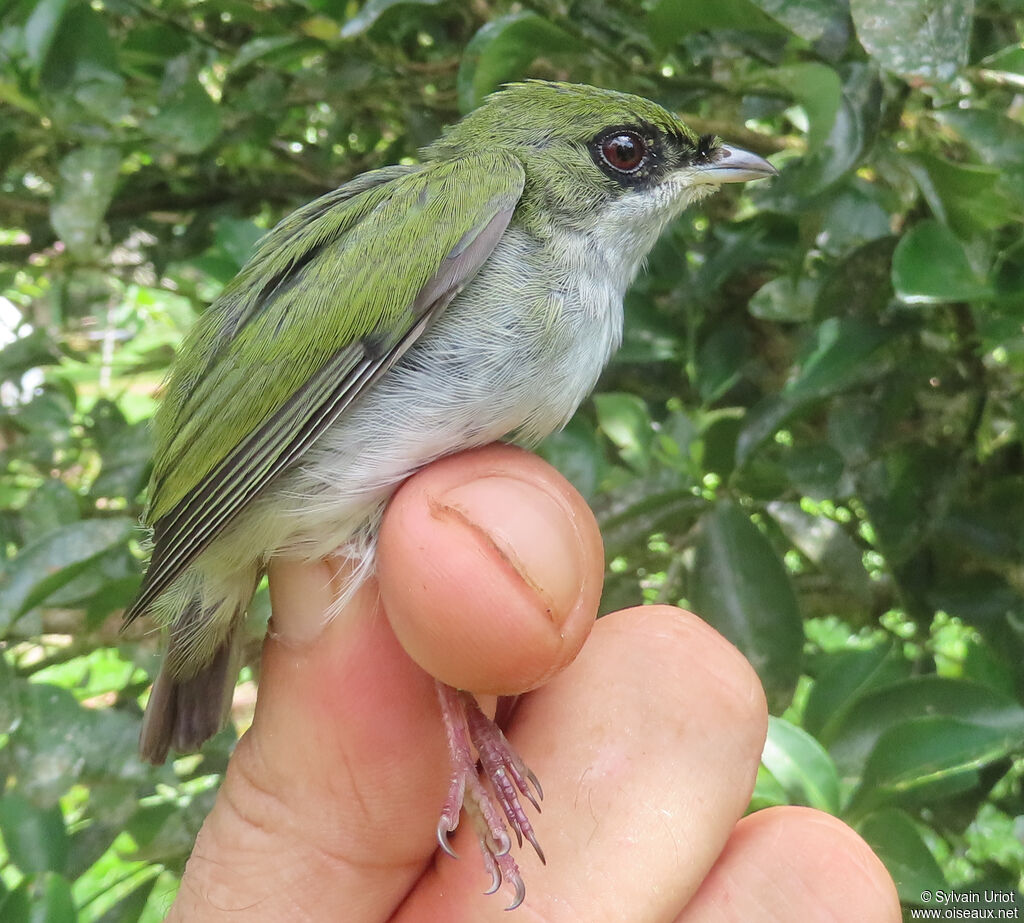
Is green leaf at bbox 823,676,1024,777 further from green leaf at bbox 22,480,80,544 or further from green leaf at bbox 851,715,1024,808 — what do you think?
green leaf at bbox 22,480,80,544

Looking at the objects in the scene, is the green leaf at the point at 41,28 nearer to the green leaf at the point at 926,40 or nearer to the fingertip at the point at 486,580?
the fingertip at the point at 486,580

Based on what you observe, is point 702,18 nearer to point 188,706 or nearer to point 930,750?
point 930,750

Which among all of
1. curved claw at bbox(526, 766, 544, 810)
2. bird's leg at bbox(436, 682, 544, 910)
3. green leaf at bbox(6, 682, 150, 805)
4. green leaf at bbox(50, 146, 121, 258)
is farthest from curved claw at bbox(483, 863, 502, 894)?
green leaf at bbox(50, 146, 121, 258)

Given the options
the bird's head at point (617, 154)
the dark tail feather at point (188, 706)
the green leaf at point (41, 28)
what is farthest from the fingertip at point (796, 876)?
the green leaf at point (41, 28)

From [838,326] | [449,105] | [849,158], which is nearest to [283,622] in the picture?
[838,326]

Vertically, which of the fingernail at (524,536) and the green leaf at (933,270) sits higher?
the green leaf at (933,270)

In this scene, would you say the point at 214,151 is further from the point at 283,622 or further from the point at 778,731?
the point at 778,731
